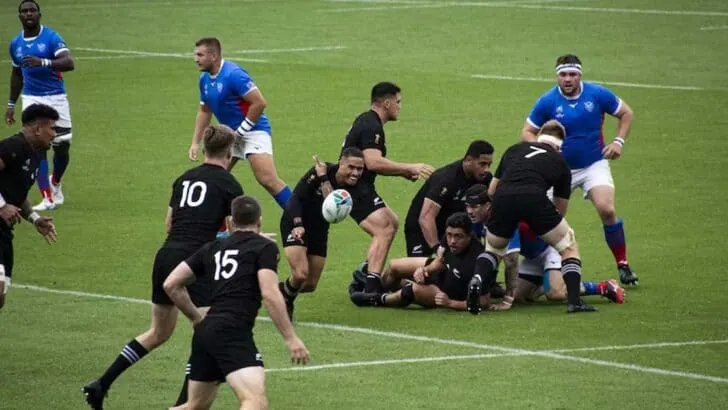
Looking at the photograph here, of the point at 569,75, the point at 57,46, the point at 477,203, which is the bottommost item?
the point at 477,203

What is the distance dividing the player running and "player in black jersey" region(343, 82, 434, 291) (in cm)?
46

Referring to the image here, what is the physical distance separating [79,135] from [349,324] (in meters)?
13.9

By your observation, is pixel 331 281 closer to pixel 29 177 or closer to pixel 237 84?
pixel 237 84

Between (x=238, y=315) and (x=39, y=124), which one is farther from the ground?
(x=39, y=124)

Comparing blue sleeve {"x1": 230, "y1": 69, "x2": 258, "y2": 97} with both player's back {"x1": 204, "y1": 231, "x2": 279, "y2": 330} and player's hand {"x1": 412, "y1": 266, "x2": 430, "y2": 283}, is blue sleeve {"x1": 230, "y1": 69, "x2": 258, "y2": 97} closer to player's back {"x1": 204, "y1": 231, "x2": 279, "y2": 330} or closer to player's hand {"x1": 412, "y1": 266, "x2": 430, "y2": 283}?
player's hand {"x1": 412, "y1": 266, "x2": 430, "y2": 283}

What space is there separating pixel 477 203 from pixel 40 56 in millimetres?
8965

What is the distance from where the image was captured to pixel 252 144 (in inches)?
807

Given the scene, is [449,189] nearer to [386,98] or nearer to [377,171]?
[377,171]

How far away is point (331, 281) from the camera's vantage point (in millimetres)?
18812

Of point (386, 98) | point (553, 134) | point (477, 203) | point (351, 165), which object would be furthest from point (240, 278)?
point (386, 98)

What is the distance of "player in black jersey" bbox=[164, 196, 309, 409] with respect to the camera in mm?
11305

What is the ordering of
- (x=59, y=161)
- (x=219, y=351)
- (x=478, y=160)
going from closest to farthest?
(x=219, y=351) < (x=478, y=160) < (x=59, y=161)

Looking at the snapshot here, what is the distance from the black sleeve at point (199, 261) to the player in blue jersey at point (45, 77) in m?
11.5

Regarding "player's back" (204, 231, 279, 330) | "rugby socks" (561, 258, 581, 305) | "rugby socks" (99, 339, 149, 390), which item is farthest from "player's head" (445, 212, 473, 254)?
"player's back" (204, 231, 279, 330)
